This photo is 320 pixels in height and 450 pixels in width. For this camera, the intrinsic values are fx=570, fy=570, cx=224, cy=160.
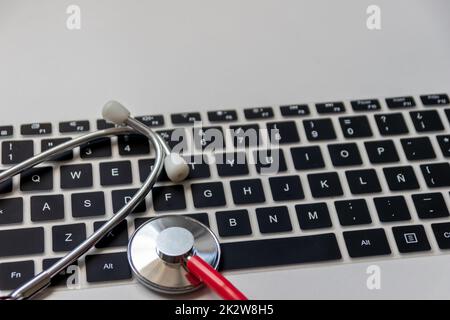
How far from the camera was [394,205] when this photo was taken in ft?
1.70

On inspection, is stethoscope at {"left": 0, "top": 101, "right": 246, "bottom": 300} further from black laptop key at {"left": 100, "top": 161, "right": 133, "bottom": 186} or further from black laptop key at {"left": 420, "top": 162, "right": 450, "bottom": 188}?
black laptop key at {"left": 420, "top": 162, "right": 450, "bottom": 188}

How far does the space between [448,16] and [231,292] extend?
448mm

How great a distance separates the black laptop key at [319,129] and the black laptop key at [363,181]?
46mm

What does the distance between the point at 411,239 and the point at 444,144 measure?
12 cm

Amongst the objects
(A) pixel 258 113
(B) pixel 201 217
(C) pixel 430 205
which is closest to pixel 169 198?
(B) pixel 201 217

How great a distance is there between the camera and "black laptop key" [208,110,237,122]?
574 mm

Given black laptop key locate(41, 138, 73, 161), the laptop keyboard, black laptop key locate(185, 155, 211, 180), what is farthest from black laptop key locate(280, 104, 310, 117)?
black laptop key locate(41, 138, 73, 161)

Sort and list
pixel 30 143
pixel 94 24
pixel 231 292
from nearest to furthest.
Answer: pixel 231 292 → pixel 30 143 → pixel 94 24

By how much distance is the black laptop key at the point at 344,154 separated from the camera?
0.54 metres

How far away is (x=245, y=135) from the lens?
0.56 meters

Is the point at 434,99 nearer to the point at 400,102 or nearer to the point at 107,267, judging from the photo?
the point at 400,102
